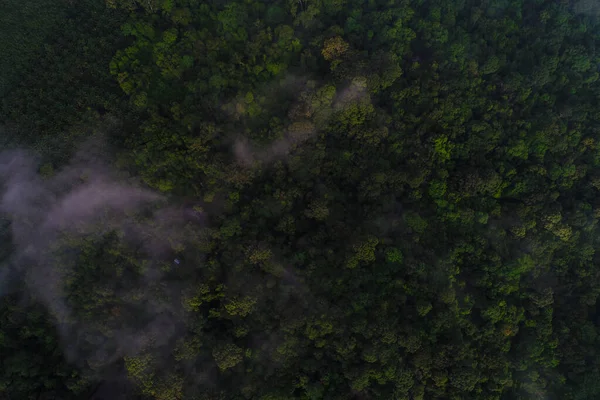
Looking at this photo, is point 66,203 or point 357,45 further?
point 357,45

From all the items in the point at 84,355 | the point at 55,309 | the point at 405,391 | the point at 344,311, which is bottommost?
the point at 405,391

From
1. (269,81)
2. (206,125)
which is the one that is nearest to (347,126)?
(269,81)

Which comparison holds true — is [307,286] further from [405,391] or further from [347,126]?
[347,126]

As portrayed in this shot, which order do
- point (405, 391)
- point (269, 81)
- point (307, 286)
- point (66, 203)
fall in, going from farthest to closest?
point (269, 81) < point (66, 203) < point (307, 286) < point (405, 391)

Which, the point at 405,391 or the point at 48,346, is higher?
the point at 48,346

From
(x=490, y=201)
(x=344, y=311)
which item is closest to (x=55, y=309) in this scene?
(x=344, y=311)

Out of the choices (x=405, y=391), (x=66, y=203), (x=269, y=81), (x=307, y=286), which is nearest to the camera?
(x=405, y=391)
